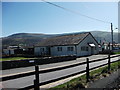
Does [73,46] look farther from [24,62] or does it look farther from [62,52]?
[24,62]

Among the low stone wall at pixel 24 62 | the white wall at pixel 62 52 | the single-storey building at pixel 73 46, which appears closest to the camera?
the low stone wall at pixel 24 62

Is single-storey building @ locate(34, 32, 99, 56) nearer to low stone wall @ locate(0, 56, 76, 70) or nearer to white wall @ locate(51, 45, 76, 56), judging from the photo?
white wall @ locate(51, 45, 76, 56)

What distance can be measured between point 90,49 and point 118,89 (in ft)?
115

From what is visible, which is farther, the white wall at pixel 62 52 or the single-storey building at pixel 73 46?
the white wall at pixel 62 52

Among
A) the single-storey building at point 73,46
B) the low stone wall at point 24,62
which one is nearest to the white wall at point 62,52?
the single-storey building at point 73,46

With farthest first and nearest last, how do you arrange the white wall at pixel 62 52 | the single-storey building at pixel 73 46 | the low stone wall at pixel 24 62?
the white wall at pixel 62 52 → the single-storey building at pixel 73 46 → the low stone wall at pixel 24 62

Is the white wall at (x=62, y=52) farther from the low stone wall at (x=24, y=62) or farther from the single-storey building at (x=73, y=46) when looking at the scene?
the low stone wall at (x=24, y=62)

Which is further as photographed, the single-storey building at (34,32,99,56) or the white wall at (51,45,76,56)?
the white wall at (51,45,76,56)

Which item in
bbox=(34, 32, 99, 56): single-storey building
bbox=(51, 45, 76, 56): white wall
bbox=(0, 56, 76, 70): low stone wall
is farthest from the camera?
bbox=(51, 45, 76, 56): white wall

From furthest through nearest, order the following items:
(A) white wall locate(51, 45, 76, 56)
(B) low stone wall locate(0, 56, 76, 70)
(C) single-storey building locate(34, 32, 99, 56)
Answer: (A) white wall locate(51, 45, 76, 56)
(C) single-storey building locate(34, 32, 99, 56)
(B) low stone wall locate(0, 56, 76, 70)

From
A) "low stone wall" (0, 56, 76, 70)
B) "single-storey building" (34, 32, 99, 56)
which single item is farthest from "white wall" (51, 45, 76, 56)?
"low stone wall" (0, 56, 76, 70)

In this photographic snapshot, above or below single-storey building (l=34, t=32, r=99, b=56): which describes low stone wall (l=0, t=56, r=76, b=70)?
below

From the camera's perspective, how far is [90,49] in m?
41.6

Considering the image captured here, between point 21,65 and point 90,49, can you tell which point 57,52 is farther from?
point 21,65
